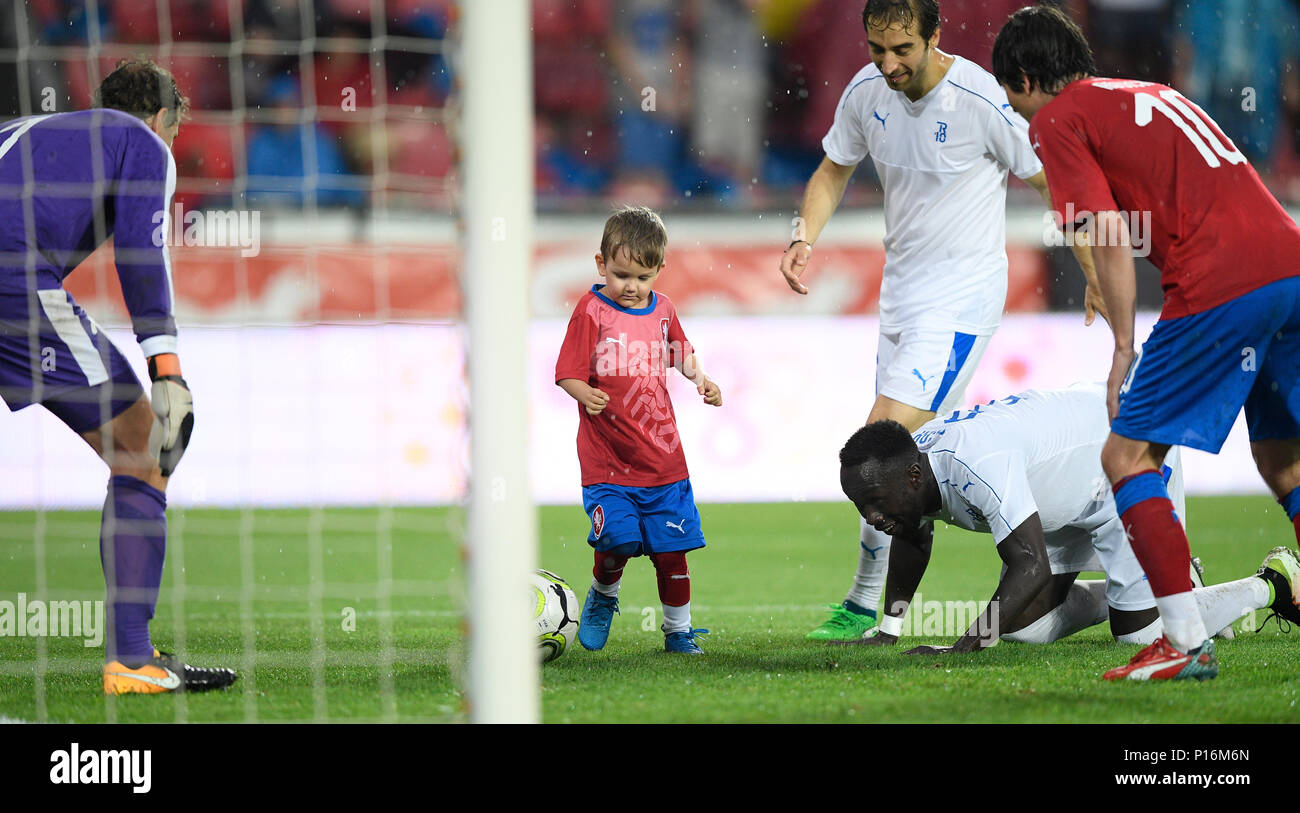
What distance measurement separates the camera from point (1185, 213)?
3.52 m

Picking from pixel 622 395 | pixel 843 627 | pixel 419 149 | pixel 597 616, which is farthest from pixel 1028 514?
pixel 419 149

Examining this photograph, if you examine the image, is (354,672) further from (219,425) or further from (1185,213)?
(219,425)

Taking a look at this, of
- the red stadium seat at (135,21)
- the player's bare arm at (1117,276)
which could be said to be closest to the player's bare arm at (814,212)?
the player's bare arm at (1117,276)

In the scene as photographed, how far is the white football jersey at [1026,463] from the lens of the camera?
412cm

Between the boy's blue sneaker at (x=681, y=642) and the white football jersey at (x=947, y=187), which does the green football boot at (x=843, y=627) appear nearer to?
the boy's blue sneaker at (x=681, y=642)

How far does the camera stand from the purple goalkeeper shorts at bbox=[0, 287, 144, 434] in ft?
11.9

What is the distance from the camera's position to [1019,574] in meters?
3.99

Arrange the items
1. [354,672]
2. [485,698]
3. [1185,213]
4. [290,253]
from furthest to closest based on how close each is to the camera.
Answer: [290,253], [354,672], [1185,213], [485,698]

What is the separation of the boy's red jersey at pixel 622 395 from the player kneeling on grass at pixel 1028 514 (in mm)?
714

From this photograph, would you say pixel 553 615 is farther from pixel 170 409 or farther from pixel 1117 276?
pixel 1117 276
